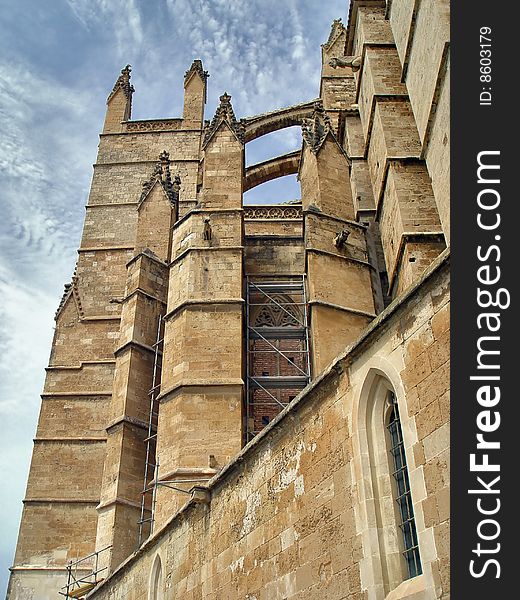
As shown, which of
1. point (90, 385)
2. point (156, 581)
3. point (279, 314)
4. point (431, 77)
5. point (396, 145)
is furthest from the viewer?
point (90, 385)

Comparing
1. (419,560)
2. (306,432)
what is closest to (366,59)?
(306,432)

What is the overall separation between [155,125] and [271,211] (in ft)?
25.8

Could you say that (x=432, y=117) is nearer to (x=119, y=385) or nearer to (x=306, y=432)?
(x=306, y=432)

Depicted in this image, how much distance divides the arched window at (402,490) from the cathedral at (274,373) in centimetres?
1

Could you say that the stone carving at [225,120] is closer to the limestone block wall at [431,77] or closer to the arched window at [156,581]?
the limestone block wall at [431,77]

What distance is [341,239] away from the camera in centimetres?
1070

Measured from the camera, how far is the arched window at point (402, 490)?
387 centimetres

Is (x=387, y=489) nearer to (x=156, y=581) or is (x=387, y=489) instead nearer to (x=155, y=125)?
(x=156, y=581)

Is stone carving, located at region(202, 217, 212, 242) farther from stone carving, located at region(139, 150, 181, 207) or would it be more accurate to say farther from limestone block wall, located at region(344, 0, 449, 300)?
limestone block wall, located at region(344, 0, 449, 300)

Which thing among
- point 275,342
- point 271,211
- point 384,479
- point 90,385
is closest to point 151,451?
point 275,342

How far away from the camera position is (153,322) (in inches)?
484


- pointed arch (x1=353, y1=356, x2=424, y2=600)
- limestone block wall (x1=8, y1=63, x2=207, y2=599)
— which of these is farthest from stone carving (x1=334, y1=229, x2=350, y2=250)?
pointed arch (x1=353, y1=356, x2=424, y2=600)

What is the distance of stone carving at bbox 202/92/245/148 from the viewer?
12273 mm

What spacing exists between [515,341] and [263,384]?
8135mm
